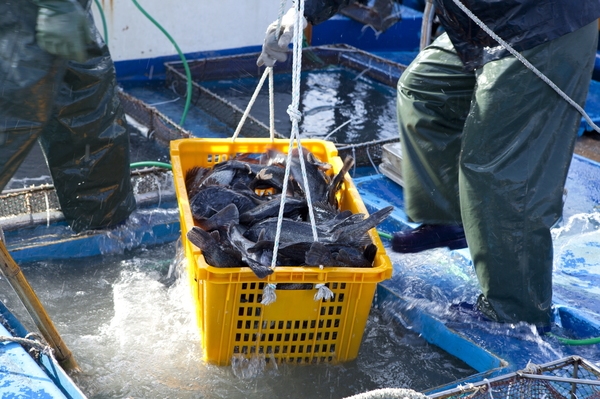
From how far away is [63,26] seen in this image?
296cm

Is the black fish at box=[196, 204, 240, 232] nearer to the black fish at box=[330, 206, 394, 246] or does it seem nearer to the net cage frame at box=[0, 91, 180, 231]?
the black fish at box=[330, 206, 394, 246]

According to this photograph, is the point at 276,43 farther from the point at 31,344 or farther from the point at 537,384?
the point at 537,384

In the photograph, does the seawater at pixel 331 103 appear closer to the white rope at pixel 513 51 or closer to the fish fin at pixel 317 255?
the white rope at pixel 513 51

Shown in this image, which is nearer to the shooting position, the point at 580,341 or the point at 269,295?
the point at 269,295

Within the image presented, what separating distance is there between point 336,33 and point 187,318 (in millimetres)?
6089

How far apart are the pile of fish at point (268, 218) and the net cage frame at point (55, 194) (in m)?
0.76

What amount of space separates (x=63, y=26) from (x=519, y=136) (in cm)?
207

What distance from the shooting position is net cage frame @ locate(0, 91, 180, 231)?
4.21 metres

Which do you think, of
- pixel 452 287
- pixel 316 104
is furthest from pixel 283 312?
pixel 316 104

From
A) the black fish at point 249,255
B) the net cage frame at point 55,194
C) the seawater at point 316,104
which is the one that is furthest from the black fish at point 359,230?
the seawater at point 316,104

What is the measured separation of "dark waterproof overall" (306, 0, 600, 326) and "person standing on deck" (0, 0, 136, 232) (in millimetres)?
1785

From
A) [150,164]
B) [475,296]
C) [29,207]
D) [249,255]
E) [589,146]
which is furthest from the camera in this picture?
[589,146]

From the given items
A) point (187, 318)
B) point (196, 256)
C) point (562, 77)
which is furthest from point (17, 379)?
point (562, 77)

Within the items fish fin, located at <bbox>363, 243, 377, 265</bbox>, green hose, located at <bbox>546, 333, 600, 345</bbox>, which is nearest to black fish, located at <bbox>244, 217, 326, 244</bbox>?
fish fin, located at <bbox>363, 243, 377, 265</bbox>
